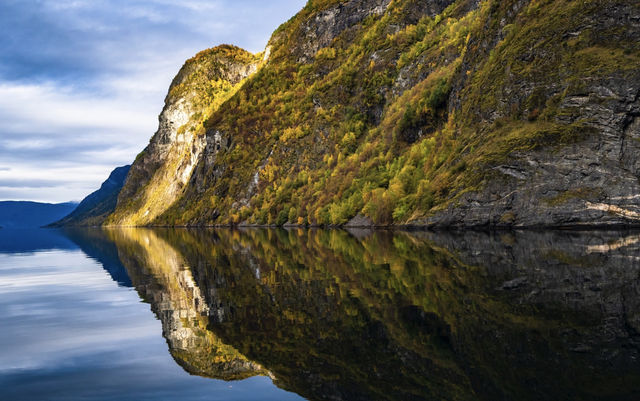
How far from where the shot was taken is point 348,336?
922 centimetres

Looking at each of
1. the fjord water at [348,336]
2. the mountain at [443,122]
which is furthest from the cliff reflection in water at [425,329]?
the mountain at [443,122]

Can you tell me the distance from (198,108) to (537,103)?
167727mm

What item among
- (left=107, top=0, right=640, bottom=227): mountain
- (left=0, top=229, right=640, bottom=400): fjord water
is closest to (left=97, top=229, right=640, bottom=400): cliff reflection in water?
(left=0, top=229, right=640, bottom=400): fjord water

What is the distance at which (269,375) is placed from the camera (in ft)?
24.5

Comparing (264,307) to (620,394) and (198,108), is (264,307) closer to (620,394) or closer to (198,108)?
(620,394)

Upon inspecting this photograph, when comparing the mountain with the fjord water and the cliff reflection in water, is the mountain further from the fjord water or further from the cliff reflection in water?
the fjord water

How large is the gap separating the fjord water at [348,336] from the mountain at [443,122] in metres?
24.6

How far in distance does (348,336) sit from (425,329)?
1419mm

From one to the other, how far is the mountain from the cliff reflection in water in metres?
23.6

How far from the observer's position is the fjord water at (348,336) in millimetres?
6676

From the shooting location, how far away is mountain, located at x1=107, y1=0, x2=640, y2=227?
39.9 metres

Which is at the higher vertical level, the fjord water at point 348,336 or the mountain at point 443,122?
the mountain at point 443,122

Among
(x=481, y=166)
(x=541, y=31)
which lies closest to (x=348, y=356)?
(x=481, y=166)

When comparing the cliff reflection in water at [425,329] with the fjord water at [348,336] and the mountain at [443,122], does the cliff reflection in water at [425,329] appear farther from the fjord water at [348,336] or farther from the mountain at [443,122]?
the mountain at [443,122]
